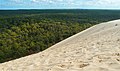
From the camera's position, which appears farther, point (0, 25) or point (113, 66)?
point (0, 25)

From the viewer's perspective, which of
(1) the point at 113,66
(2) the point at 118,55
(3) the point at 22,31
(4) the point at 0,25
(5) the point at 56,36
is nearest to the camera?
(1) the point at 113,66

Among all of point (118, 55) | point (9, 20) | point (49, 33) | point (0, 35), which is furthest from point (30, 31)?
point (118, 55)

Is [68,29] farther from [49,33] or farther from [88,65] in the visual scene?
[88,65]

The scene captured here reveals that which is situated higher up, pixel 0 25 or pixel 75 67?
pixel 75 67

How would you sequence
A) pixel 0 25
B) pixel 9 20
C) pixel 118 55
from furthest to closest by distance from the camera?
pixel 9 20 → pixel 0 25 → pixel 118 55

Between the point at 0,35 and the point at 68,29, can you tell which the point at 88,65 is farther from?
the point at 68,29

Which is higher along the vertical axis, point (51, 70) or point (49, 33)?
point (51, 70)

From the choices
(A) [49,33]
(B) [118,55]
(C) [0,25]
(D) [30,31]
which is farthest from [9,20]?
(B) [118,55]

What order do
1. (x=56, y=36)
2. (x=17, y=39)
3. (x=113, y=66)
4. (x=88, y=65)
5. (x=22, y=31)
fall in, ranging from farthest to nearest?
(x=22, y=31), (x=56, y=36), (x=17, y=39), (x=88, y=65), (x=113, y=66)

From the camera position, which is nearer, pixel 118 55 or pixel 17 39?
pixel 118 55
